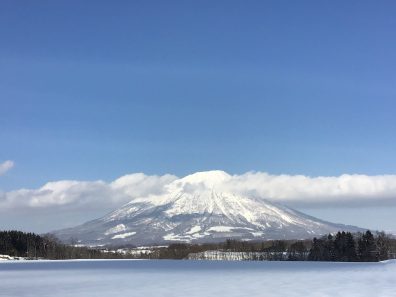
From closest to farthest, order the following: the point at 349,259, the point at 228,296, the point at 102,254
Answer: the point at 228,296, the point at 349,259, the point at 102,254

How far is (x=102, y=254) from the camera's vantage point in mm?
185625

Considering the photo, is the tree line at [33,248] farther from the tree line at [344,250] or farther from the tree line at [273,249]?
the tree line at [344,250]

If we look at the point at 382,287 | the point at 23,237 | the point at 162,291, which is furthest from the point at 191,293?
the point at 23,237

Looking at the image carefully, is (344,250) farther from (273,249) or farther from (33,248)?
(33,248)

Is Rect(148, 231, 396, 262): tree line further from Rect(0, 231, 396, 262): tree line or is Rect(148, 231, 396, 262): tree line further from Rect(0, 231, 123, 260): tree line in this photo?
Rect(0, 231, 123, 260): tree line

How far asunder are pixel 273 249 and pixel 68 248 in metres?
60.7

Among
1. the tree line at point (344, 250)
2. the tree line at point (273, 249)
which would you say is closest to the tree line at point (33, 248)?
the tree line at point (273, 249)

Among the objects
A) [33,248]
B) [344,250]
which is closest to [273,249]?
[344,250]

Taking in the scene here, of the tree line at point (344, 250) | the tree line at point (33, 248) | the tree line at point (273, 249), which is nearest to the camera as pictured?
the tree line at point (344, 250)

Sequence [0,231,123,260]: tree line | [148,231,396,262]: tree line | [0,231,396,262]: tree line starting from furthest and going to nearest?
[0,231,123,260]: tree line
[0,231,396,262]: tree line
[148,231,396,262]: tree line

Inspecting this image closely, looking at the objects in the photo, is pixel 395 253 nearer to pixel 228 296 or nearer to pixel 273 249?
pixel 273 249

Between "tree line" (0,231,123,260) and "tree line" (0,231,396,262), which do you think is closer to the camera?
"tree line" (0,231,396,262)

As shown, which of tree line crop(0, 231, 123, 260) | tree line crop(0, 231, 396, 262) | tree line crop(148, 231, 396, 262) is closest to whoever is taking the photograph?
tree line crop(148, 231, 396, 262)

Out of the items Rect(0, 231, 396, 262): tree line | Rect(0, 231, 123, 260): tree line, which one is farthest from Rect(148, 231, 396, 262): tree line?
Rect(0, 231, 123, 260): tree line
